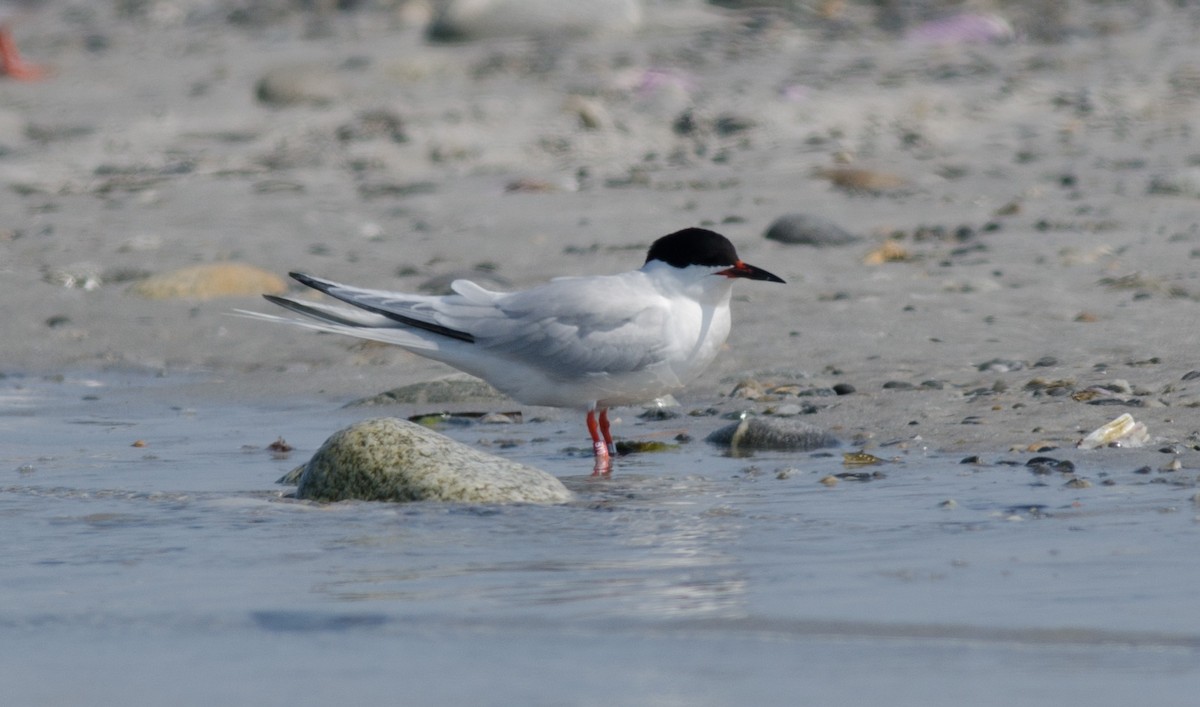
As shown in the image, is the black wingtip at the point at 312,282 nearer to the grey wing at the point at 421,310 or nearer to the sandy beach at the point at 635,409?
the grey wing at the point at 421,310

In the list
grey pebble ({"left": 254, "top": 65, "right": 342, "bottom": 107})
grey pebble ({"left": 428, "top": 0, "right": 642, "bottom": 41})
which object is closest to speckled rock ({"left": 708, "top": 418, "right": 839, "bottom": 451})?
grey pebble ({"left": 254, "top": 65, "right": 342, "bottom": 107})

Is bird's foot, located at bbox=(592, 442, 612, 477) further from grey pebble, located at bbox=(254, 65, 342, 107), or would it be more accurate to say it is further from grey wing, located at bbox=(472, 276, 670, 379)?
grey pebble, located at bbox=(254, 65, 342, 107)

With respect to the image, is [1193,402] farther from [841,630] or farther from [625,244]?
[625,244]

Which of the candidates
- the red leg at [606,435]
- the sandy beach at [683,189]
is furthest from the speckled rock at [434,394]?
the red leg at [606,435]

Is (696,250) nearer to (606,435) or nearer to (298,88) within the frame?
(606,435)

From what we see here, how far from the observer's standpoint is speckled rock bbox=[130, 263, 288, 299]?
880 centimetres

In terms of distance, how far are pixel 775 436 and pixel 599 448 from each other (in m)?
0.55

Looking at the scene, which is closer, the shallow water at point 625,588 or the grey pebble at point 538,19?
the shallow water at point 625,588

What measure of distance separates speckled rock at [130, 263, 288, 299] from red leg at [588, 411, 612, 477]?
331 cm

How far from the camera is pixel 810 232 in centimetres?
Answer: 919

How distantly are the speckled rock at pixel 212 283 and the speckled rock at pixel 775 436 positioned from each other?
142 inches

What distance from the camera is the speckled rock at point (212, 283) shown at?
8805mm

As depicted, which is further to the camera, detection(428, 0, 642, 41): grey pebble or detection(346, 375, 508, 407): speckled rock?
detection(428, 0, 642, 41): grey pebble

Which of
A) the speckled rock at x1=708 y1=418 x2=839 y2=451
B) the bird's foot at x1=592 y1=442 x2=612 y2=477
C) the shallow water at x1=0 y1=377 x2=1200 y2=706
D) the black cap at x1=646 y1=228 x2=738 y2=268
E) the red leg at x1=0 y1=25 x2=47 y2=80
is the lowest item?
the shallow water at x1=0 y1=377 x2=1200 y2=706
